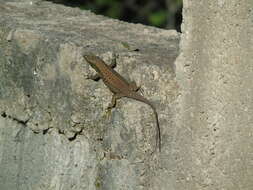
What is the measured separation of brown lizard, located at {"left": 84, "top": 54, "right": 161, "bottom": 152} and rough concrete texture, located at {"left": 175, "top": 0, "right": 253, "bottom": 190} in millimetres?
183

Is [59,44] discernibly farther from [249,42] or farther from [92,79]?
[249,42]

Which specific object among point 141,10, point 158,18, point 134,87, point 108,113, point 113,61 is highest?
point 141,10

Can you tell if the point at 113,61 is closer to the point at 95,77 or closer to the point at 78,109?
the point at 95,77

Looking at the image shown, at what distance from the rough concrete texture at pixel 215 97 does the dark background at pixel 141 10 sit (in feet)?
22.8

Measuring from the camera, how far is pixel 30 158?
428 centimetres

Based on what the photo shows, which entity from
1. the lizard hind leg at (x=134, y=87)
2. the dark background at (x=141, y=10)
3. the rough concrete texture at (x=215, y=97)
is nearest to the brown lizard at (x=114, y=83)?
the lizard hind leg at (x=134, y=87)

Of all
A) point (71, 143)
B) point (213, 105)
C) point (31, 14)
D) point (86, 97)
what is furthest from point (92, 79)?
point (31, 14)

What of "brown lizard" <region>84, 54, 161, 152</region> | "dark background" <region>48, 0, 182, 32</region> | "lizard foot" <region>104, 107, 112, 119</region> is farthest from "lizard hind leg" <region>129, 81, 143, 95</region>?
"dark background" <region>48, 0, 182, 32</region>

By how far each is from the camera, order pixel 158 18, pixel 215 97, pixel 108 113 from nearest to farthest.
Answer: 1. pixel 215 97
2. pixel 108 113
3. pixel 158 18

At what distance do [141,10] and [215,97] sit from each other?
26.8ft

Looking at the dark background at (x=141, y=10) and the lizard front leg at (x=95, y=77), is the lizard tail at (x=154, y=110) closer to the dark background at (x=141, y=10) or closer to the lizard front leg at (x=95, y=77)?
the lizard front leg at (x=95, y=77)

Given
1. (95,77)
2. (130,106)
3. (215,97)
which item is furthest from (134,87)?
(215,97)

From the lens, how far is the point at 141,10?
37.7ft

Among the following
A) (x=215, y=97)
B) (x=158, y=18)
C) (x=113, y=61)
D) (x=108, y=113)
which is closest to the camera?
(x=215, y=97)
